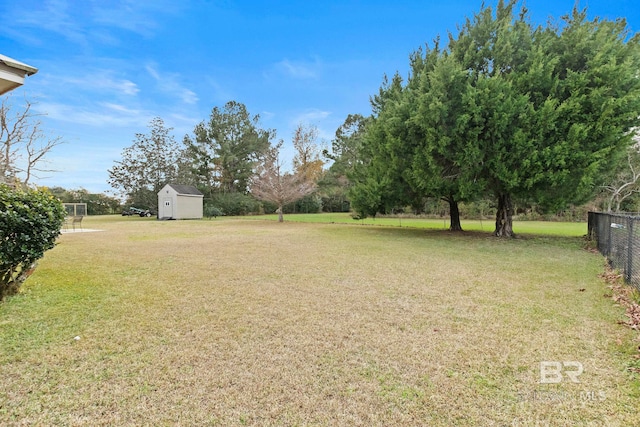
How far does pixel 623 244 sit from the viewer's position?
5.66 m

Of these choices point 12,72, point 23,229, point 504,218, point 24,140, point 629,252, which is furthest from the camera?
point 24,140

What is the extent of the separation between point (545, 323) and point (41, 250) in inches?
260

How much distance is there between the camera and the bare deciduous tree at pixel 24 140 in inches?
511

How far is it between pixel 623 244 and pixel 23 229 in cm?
968

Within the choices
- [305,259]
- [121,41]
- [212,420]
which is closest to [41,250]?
[212,420]

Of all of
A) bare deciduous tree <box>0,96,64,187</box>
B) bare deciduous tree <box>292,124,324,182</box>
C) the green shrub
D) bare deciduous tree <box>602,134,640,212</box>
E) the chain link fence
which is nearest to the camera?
the green shrub

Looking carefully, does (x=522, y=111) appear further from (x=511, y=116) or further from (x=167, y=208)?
(x=167, y=208)

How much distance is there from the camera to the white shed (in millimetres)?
27109

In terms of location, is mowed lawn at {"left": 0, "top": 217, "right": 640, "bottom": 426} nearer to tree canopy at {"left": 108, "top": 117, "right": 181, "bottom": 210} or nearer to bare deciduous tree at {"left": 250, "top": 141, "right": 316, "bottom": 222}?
bare deciduous tree at {"left": 250, "top": 141, "right": 316, "bottom": 222}

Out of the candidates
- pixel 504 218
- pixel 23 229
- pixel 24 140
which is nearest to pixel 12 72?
pixel 23 229

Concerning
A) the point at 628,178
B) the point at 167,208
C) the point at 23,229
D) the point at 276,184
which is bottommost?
the point at 23,229

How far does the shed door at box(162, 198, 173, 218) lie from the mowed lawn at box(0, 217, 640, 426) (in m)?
22.9

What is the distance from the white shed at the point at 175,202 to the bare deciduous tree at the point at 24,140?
13.4m

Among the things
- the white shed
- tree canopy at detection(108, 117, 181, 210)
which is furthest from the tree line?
tree canopy at detection(108, 117, 181, 210)
